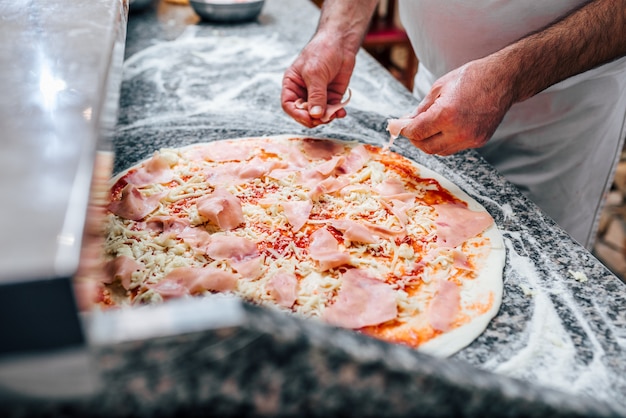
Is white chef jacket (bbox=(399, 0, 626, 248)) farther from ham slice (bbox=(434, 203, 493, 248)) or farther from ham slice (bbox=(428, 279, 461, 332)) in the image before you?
ham slice (bbox=(428, 279, 461, 332))

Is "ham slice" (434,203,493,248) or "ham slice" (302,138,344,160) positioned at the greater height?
"ham slice" (434,203,493,248)

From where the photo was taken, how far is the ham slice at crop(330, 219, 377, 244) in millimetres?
1364

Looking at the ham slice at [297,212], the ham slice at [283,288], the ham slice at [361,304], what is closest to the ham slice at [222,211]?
the ham slice at [297,212]

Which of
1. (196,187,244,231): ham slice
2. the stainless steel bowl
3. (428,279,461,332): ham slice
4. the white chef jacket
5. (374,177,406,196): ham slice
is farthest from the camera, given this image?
the stainless steel bowl

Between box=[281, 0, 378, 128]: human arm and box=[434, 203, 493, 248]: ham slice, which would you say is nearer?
box=[434, 203, 493, 248]: ham slice

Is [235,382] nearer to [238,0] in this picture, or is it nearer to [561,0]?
[561,0]

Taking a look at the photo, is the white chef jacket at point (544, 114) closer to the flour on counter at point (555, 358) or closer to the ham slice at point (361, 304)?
the flour on counter at point (555, 358)

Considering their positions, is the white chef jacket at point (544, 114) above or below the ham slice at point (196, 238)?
above

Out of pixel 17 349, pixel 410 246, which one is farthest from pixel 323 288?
pixel 17 349

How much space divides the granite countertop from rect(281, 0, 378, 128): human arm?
0.48 feet

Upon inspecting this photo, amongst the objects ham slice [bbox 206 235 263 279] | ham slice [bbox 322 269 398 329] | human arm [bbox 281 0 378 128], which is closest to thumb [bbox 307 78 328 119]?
human arm [bbox 281 0 378 128]

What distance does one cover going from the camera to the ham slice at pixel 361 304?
1.15m

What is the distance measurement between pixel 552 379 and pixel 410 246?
467 mm

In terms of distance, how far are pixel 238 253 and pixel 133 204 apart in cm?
36
